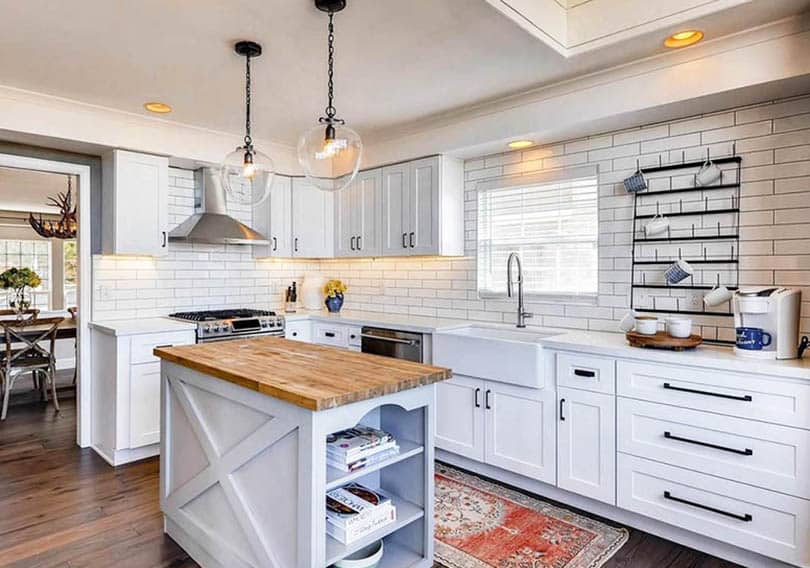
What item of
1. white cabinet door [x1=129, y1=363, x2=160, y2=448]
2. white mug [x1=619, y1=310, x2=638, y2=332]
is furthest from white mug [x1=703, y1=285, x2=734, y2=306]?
white cabinet door [x1=129, y1=363, x2=160, y2=448]

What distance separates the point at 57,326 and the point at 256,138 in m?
3.03

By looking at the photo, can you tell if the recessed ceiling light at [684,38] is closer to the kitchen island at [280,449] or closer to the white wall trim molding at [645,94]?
the white wall trim molding at [645,94]

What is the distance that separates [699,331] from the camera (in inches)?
112

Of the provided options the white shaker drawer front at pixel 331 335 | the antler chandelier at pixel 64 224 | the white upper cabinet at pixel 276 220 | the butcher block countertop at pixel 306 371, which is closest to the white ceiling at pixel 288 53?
the white upper cabinet at pixel 276 220

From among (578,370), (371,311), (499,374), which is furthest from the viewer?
(371,311)

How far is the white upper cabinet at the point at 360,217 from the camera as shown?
14.3ft

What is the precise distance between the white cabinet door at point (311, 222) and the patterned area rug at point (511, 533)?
8.36 ft

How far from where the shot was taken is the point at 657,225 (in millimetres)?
2959

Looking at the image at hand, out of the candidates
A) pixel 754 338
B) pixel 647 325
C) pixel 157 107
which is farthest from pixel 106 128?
pixel 754 338

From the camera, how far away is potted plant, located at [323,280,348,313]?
4742mm

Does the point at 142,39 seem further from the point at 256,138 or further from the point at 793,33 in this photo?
the point at 793,33

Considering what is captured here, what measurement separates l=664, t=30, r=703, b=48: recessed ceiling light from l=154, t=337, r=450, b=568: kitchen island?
1989 millimetres

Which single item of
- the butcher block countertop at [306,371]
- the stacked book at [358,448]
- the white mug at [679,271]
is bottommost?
the stacked book at [358,448]

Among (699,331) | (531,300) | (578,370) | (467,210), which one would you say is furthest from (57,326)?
(699,331)
